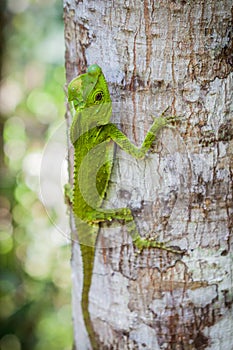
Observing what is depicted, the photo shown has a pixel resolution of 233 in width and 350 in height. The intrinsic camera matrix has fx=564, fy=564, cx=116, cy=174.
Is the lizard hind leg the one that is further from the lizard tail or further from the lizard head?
the lizard head

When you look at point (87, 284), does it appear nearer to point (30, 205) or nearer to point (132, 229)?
point (132, 229)

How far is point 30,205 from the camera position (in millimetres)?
2809

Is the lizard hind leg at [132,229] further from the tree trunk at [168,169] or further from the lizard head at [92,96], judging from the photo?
the lizard head at [92,96]

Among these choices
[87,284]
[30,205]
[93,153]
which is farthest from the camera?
[30,205]

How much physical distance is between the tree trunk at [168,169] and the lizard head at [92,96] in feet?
0.12

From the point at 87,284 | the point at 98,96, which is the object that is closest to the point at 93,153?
the point at 98,96

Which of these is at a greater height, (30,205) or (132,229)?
(132,229)

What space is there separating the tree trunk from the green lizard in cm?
2

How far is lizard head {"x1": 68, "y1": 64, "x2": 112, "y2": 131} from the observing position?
1188 mm

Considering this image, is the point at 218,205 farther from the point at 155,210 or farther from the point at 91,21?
the point at 91,21

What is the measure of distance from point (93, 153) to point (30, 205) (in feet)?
5.13

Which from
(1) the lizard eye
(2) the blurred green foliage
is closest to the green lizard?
(1) the lizard eye

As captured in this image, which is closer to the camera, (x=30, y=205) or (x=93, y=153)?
(x=93, y=153)

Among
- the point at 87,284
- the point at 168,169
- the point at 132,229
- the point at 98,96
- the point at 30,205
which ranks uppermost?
the point at 98,96
